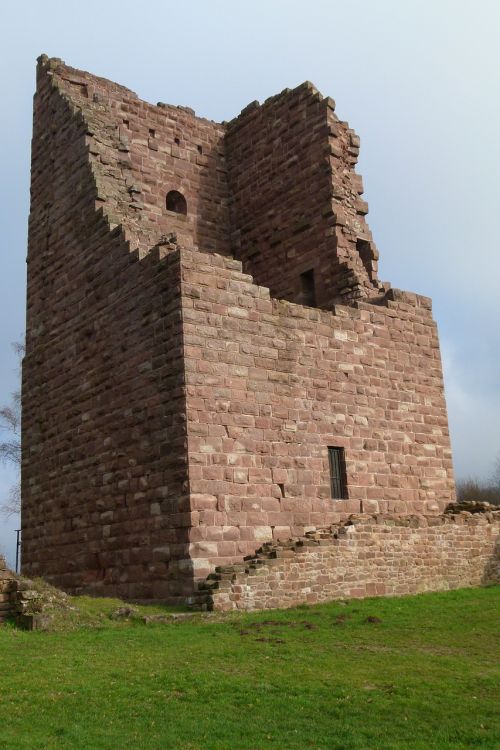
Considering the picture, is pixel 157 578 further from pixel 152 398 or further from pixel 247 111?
pixel 247 111

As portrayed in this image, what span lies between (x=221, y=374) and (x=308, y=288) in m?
5.65

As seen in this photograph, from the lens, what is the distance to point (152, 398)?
1466cm

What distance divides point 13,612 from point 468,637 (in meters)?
6.59

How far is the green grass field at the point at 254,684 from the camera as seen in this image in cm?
661

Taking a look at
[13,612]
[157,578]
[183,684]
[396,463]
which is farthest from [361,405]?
[183,684]

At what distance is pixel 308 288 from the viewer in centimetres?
1947

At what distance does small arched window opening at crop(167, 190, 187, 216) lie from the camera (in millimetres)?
21297

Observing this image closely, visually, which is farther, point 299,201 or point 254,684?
point 299,201

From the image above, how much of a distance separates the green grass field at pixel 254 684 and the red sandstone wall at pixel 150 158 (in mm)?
9384

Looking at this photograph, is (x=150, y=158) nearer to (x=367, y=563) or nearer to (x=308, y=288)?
(x=308, y=288)

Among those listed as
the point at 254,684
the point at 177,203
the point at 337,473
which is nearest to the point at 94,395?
the point at 337,473

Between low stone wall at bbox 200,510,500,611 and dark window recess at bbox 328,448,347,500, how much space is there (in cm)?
67

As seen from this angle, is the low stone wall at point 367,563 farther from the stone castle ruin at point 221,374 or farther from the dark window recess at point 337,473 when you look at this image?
the dark window recess at point 337,473

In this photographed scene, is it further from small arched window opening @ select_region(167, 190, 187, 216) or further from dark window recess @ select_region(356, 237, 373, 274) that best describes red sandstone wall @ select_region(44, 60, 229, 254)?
dark window recess @ select_region(356, 237, 373, 274)
